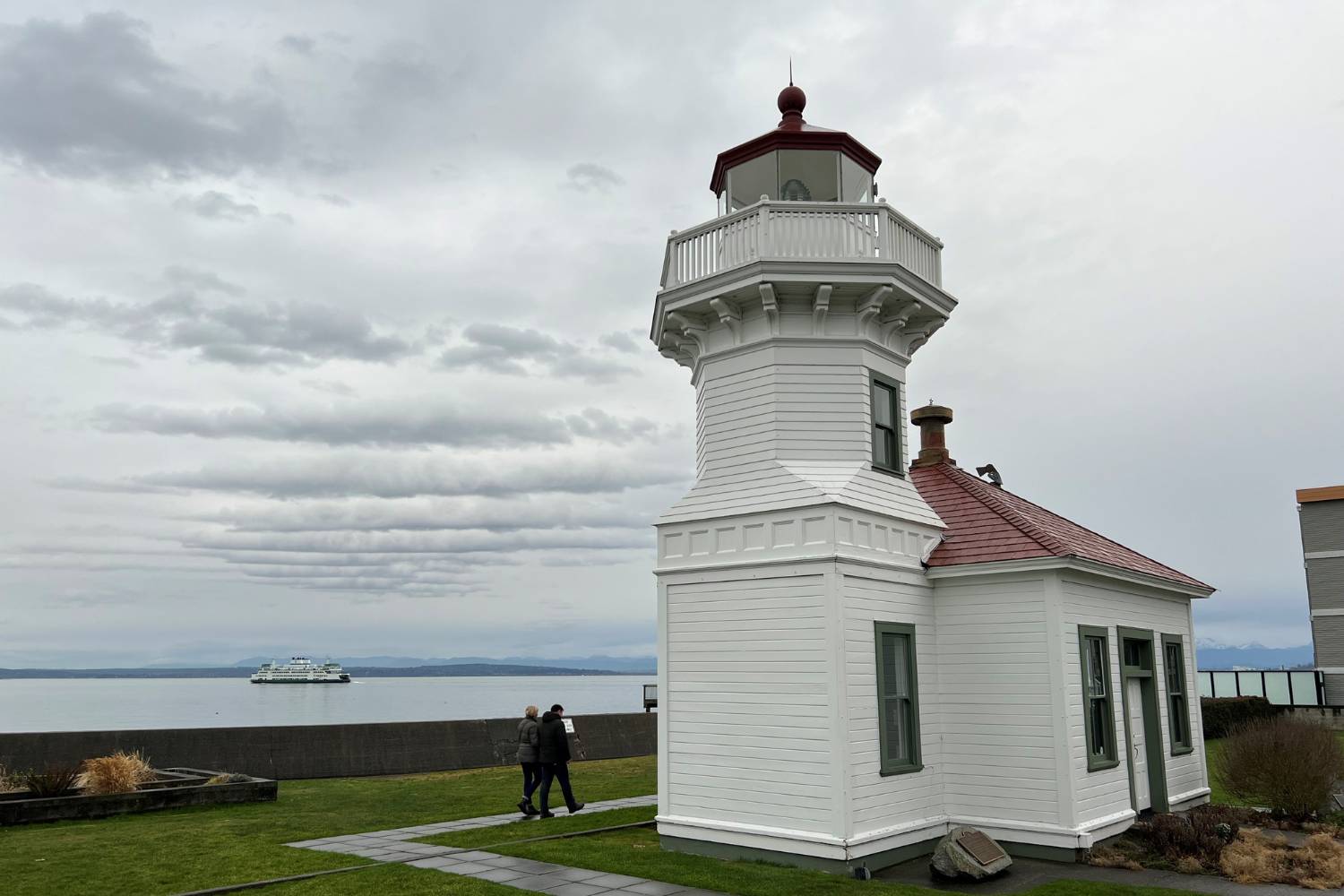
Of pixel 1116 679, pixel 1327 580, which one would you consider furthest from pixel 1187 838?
pixel 1327 580

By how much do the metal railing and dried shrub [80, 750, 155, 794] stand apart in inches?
1135

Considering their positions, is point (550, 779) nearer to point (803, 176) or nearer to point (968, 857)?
point (968, 857)

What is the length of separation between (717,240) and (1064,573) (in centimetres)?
632

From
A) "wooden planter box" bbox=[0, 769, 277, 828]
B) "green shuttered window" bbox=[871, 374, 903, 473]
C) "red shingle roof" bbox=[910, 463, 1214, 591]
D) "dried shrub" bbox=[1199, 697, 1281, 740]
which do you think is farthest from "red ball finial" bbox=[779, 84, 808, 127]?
"dried shrub" bbox=[1199, 697, 1281, 740]

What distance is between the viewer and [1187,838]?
1183 cm

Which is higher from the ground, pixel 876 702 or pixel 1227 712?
pixel 876 702

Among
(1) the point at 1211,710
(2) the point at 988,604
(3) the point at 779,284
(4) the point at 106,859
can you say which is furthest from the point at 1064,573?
(1) the point at 1211,710

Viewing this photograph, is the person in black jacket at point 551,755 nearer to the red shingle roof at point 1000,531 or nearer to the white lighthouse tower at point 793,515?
the white lighthouse tower at point 793,515

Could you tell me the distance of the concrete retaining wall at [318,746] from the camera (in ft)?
56.3

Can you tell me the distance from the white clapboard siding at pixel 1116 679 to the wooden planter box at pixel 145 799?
12.7 m

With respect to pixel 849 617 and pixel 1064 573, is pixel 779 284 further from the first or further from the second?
pixel 1064 573

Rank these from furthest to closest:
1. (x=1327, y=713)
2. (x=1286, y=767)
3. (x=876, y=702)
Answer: (x=1327, y=713) < (x=1286, y=767) < (x=876, y=702)

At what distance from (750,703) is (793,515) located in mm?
2374

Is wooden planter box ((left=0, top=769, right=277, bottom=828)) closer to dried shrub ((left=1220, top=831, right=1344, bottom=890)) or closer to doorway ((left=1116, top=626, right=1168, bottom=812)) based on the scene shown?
doorway ((left=1116, top=626, right=1168, bottom=812))
